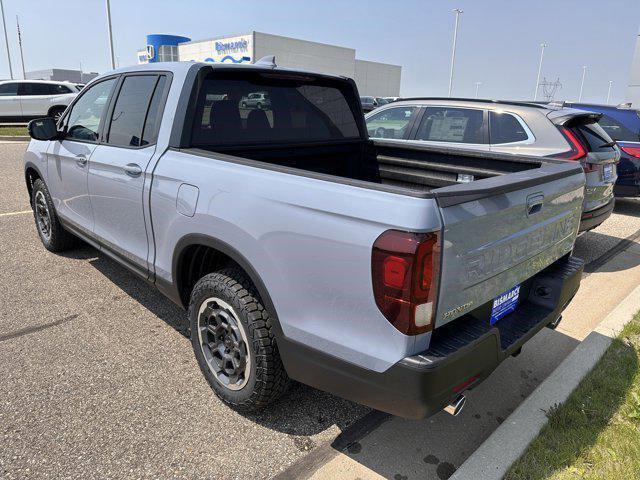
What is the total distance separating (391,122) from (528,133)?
1.99m

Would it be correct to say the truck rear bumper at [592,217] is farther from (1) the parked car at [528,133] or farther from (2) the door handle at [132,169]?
(2) the door handle at [132,169]

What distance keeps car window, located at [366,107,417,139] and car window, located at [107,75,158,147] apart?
390cm

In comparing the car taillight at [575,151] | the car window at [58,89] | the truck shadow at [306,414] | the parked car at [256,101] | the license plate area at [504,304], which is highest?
the parked car at [256,101]

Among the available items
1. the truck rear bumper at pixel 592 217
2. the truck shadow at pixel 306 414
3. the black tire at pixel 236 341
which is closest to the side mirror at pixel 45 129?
the black tire at pixel 236 341

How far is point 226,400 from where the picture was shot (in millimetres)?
2826

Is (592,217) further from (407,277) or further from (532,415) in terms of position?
(407,277)

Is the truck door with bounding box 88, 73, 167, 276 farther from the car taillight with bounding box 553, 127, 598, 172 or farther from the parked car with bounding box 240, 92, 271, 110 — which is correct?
the car taillight with bounding box 553, 127, 598, 172

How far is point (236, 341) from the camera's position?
2703 millimetres

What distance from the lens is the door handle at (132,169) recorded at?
10.5ft

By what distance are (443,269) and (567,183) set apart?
4.19 ft

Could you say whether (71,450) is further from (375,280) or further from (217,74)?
(217,74)

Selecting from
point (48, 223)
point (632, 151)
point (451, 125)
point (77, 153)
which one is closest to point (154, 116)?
point (77, 153)

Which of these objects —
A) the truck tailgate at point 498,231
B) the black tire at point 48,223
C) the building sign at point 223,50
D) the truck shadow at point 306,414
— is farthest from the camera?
the building sign at point 223,50

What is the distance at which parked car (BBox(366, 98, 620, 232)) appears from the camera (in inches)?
213
